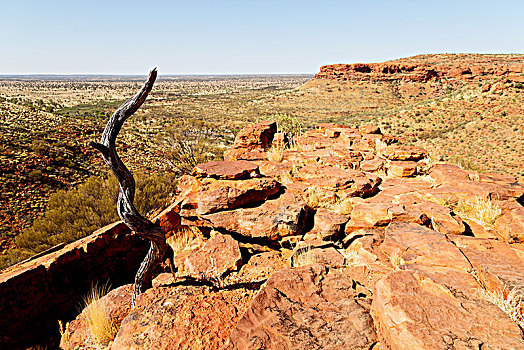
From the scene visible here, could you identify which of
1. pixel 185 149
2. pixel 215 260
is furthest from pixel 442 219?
pixel 185 149

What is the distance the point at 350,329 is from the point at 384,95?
69.9 meters

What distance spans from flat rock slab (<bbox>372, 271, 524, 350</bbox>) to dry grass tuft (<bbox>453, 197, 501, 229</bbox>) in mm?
2998

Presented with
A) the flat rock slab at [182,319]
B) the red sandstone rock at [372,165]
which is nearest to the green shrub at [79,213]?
the flat rock slab at [182,319]

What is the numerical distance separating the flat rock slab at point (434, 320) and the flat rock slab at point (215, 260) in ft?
8.30

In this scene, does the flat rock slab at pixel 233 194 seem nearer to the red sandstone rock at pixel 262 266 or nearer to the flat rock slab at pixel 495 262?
the red sandstone rock at pixel 262 266

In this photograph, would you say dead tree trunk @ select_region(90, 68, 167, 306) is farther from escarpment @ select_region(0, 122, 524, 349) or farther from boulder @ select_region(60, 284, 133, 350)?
escarpment @ select_region(0, 122, 524, 349)

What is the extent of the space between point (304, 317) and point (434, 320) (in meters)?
1.17

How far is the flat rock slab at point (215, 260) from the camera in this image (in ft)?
14.3

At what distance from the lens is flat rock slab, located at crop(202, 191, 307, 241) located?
496 cm

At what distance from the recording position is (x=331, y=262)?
4.15 metres

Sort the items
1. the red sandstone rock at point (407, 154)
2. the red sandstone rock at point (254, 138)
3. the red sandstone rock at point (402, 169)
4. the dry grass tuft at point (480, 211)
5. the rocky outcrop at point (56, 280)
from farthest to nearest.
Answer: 1. the red sandstone rock at point (254, 138)
2. the red sandstone rock at point (407, 154)
3. the red sandstone rock at point (402, 169)
4. the dry grass tuft at point (480, 211)
5. the rocky outcrop at point (56, 280)

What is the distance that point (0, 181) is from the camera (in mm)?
12102

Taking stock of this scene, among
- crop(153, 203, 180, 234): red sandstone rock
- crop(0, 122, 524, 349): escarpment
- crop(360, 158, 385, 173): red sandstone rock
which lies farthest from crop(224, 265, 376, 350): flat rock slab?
crop(360, 158, 385, 173): red sandstone rock

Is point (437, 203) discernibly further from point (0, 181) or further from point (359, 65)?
point (359, 65)
